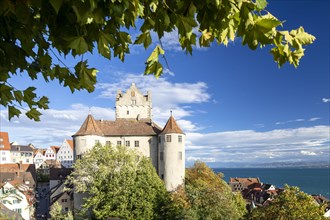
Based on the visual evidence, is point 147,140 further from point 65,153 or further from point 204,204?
point 65,153

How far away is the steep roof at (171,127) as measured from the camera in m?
38.7

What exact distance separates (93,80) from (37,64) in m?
1.13

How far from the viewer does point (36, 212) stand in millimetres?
51594

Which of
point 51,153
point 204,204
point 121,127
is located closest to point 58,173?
point 121,127

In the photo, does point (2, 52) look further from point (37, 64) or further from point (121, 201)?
point (121, 201)

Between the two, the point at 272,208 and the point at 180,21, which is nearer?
the point at 180,21

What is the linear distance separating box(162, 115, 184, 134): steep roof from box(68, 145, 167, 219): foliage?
5029mm

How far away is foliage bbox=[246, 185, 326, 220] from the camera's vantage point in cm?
2041

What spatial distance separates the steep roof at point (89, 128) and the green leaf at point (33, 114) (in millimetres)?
34205

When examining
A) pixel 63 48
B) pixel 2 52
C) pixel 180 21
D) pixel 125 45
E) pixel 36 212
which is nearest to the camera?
pixel 180 21

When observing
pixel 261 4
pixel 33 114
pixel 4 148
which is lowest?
pixel 4 148

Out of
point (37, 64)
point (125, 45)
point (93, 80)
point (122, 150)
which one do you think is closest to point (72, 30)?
point (93, 80)

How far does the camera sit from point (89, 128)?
38094mm

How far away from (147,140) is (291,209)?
22.3 meters
